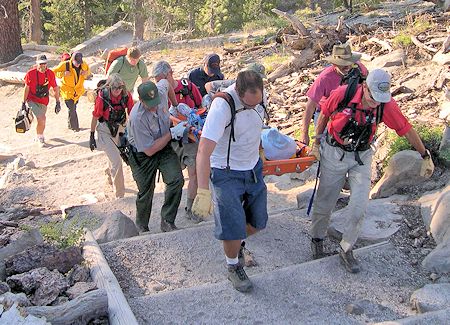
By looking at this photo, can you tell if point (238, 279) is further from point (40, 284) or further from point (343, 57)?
point (343, 57)

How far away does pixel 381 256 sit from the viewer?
17.8 ft

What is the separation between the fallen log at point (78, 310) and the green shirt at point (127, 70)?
600 centimetres

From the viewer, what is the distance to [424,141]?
673 centimetres

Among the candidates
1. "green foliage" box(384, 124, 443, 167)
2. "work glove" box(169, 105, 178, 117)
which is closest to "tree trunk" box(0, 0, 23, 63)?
"work glove" box(169, 105, 178, 117)

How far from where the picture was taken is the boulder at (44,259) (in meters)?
4.83

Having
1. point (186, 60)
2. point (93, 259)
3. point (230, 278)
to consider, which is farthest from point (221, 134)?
point (186, 60)

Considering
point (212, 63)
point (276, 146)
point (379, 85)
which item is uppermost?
point (379, 85)

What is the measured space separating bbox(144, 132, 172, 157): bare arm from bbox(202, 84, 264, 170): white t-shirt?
5.16ft

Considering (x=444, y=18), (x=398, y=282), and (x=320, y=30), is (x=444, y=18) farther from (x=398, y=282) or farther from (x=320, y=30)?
(x=398, y=282)

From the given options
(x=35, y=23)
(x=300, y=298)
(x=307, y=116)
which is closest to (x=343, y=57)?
(x=307, y=116)

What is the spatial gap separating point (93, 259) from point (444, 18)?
1059 cm

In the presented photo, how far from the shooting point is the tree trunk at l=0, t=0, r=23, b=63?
61.5 ft

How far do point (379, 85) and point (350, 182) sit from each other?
37.4 inches

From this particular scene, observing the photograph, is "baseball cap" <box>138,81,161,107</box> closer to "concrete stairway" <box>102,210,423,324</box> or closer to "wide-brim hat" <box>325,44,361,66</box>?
"concrete stairway" <box>102,210,423,324</box>
